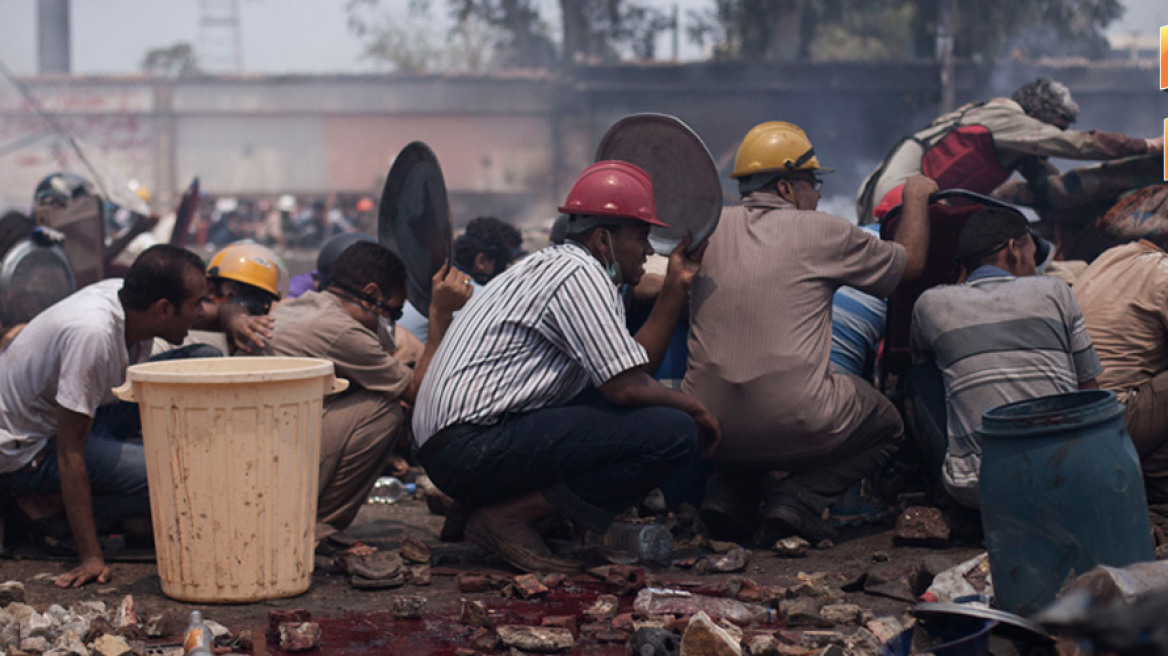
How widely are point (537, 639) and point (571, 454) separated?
2.97ft

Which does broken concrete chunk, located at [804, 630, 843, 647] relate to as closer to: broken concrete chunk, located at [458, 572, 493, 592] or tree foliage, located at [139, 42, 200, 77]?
broken concrete chunk, located at [458, 572, 493, 592]

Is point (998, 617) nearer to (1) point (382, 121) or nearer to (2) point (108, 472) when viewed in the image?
(2) point (108, 472)

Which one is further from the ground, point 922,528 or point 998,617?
point 998,617

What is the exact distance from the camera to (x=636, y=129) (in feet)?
17.0

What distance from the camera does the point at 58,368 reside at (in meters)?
4.21

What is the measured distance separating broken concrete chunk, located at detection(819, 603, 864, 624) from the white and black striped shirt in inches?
40.2

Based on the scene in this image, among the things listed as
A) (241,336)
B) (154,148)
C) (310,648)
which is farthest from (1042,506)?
(154,148)

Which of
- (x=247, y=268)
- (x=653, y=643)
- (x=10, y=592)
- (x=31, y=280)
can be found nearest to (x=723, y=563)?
(x=653, y=643)

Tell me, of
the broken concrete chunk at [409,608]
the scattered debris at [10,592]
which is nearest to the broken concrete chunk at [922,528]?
the broken concrete chunk at [409,608]

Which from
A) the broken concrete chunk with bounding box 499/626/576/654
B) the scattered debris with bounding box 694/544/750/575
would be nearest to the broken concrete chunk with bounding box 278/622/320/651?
the broken concrete chunk with bounding box 499/626/576/654

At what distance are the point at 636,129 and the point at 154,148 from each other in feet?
79.6

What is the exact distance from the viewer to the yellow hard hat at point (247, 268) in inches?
223

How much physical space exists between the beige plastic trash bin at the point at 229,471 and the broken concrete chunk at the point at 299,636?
0.48m

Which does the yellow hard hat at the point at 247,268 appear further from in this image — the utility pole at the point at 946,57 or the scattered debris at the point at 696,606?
the utility pole at the point at 946,57
